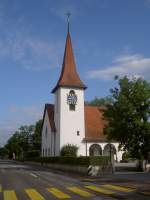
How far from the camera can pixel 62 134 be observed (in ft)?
171

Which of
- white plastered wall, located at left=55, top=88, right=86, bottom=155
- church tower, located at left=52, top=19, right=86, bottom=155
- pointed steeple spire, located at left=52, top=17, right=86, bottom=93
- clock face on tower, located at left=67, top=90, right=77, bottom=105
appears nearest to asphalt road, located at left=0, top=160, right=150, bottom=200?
white plastered wall, located at left=55, top=88, right=86, bottom=155

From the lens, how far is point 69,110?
5319 centimetres

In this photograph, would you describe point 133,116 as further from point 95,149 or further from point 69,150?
point 95,149

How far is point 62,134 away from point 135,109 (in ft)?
71.6

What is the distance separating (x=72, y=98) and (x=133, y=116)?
2270 cm

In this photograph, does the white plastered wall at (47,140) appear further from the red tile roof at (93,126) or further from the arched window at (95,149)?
the arched window at (95,149)

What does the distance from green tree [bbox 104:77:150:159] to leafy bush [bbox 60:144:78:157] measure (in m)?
18.5

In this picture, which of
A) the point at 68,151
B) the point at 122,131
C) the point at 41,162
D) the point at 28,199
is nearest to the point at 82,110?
the point at 68,151

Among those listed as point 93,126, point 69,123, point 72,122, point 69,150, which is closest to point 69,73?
point 72,122

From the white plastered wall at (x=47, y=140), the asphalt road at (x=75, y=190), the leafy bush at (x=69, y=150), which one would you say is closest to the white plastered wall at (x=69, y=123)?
the leafy bush at (x=69, y=150)

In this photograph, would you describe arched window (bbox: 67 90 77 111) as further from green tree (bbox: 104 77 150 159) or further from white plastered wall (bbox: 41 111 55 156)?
green tree (bbox: 104 77 150 159)

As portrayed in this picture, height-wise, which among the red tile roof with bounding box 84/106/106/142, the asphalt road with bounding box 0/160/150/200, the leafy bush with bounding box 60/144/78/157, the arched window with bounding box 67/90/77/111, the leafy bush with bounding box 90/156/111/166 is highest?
the arched window with bounding box 67/90/77/111

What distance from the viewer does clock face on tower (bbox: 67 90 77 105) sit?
175 feet

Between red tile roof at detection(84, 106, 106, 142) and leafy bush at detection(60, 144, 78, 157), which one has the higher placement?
red tile roof at detection(84, 106, 106, 142)
